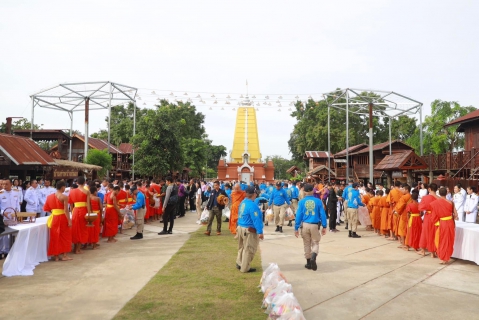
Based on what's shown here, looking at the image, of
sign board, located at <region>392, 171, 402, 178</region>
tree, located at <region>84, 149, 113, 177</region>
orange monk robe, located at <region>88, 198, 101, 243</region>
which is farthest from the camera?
tree, located at <region>84, 149, 113, 177</region>


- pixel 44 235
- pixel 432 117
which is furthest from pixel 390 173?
pixel 432 117

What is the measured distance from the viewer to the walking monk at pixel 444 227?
7621 mm

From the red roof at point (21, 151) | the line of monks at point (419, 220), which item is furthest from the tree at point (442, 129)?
the red roof at point (21, 151)

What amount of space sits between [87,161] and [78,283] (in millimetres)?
20072

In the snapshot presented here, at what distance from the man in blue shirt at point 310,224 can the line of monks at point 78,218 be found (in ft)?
16.5

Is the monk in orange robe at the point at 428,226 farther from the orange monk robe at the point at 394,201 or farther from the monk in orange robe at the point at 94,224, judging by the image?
the monk in orange robe at the point at 94,224

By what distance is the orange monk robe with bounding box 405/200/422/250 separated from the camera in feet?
29.5

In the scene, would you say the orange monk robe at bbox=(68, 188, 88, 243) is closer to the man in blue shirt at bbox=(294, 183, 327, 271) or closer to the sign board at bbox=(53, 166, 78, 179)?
the man in blue shirt at bbox=(294, 183, 327, 271)

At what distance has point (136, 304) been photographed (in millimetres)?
5016

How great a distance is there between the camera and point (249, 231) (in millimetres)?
6812

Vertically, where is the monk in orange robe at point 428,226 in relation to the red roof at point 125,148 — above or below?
below

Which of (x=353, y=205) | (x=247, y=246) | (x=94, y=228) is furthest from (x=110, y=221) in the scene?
(x=353, y=205)

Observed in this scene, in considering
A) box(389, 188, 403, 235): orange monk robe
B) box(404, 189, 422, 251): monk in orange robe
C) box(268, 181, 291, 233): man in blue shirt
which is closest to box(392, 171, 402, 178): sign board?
box(389, 188, 403, 235): orange monk robe

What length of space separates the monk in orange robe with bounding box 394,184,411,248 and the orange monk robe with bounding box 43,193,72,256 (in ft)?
28.2
